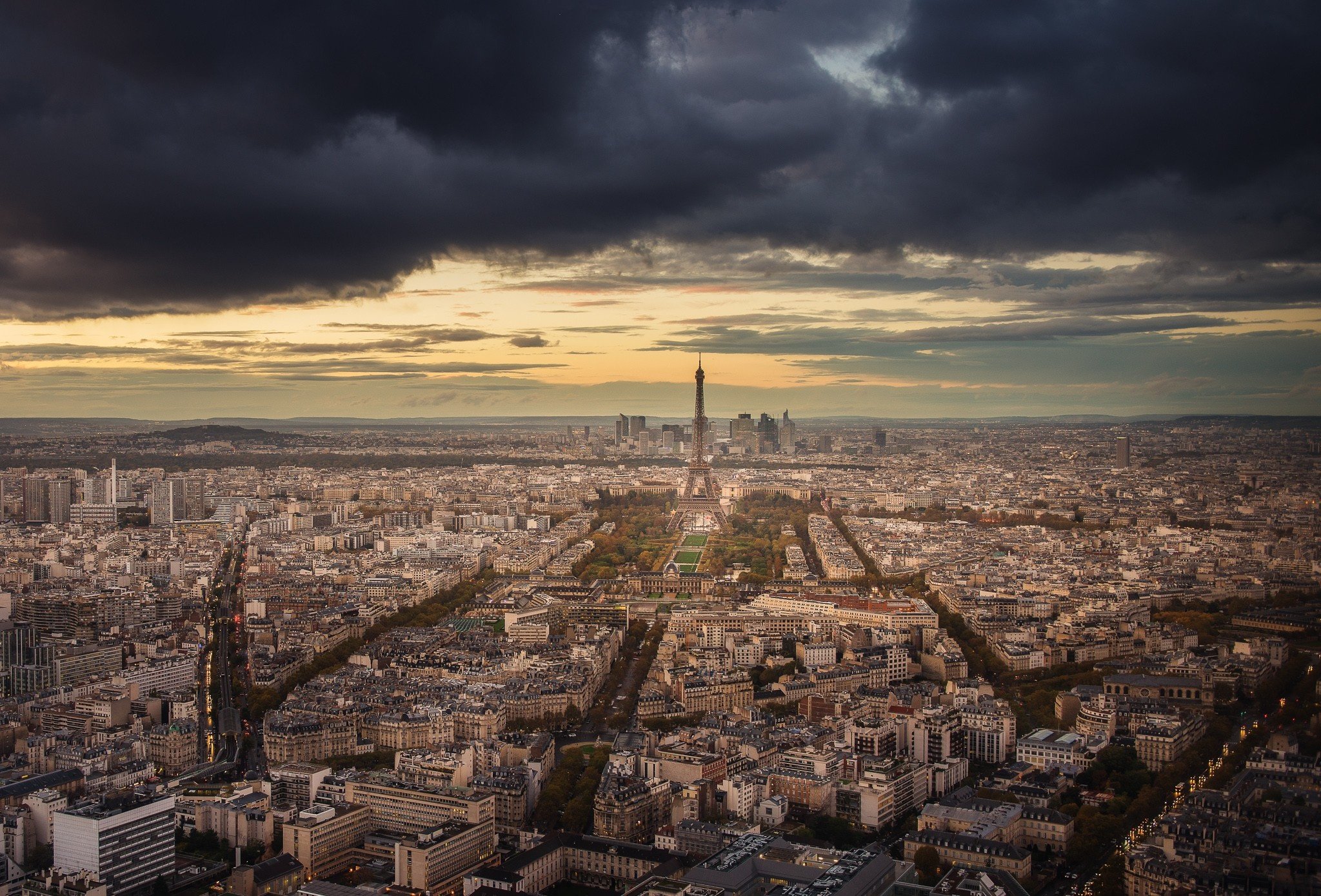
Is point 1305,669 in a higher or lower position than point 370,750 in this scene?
higher

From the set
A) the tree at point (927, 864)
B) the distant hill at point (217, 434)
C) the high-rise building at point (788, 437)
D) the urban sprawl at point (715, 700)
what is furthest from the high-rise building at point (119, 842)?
the distant hill at point (217, 434)

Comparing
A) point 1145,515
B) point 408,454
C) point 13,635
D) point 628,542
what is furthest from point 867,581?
point 408,454

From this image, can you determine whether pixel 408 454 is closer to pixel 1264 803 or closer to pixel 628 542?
pixel 628 542

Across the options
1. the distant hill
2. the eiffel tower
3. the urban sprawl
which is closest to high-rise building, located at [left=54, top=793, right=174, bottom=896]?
the urban sprawl

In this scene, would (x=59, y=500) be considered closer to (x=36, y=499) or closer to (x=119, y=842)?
(x=36, y=499)

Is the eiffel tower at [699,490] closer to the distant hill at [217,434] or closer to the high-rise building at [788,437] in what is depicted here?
the high-rise building at [788,437]

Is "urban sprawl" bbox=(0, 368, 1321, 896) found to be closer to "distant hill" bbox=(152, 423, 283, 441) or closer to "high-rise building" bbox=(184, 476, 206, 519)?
"high-rise building" bbox=(184, 476, 206, 519)
